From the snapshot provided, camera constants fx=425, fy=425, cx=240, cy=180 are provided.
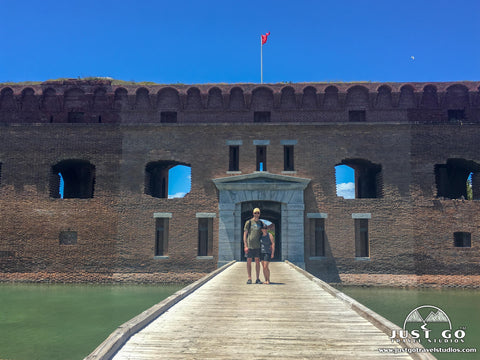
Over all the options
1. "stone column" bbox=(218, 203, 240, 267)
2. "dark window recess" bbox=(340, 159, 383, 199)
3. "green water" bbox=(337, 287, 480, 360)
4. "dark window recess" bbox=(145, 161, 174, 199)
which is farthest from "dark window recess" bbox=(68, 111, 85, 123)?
"green water" bbox=(337, 287, 480, 360)

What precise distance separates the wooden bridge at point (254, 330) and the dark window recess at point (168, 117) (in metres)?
14.9

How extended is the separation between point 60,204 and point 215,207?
813 centimetres

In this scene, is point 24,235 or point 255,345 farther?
point 24,235

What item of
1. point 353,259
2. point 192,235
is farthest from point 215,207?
point 353,259

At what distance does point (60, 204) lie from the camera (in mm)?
22188

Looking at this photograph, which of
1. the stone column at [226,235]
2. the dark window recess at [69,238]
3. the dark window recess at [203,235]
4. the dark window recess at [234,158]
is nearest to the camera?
the stone column at [226,235]

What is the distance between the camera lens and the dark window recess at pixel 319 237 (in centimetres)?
2153

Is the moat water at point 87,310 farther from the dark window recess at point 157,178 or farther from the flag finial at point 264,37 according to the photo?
the flag finial at point 264,37

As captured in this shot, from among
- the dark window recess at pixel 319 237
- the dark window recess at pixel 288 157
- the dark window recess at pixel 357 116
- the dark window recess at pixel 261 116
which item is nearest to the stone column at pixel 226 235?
the dark window recess at pixel 288 157

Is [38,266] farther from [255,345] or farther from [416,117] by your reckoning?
[416,117]

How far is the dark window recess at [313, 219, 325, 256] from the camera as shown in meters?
21.5

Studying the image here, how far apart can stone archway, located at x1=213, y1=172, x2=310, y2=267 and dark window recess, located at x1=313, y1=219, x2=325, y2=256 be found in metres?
0.88

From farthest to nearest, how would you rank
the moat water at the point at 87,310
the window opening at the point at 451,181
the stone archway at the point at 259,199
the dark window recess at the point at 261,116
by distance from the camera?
the window opening at the point at 451,181
the dark window recess at the point at 261,116
the stone archway at the point at 259,199
the moat water at the point at 87,310

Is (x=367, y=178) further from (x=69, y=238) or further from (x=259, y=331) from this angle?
(x=259, y=331)
